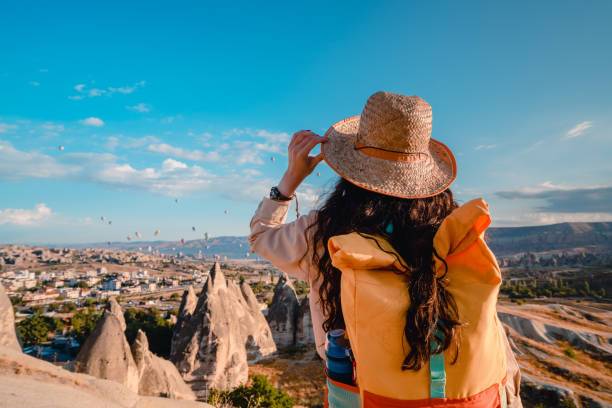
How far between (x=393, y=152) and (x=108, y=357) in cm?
884

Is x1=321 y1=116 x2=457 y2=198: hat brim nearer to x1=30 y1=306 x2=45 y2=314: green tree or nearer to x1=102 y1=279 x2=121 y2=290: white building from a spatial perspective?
x1=30 y1=306 x2=45 y2=314: green tree

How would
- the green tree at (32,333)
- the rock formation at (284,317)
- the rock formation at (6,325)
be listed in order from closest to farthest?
the rock formation at (6,325), the rock formation at (284,317), the green tree at (32,333)

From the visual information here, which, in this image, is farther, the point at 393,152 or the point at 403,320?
the point at 393,152

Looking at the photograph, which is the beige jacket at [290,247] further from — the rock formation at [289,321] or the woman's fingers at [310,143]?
the rock formation at [289,321]

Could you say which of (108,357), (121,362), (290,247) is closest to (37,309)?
(108,357)

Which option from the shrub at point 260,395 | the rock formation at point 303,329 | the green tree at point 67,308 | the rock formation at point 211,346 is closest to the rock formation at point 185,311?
the rock formation at point 211,346

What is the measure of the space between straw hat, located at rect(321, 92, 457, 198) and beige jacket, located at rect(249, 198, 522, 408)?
0.29m

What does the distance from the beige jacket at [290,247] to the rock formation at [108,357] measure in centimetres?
808

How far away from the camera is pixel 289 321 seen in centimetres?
1773

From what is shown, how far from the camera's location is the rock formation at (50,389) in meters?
2.15

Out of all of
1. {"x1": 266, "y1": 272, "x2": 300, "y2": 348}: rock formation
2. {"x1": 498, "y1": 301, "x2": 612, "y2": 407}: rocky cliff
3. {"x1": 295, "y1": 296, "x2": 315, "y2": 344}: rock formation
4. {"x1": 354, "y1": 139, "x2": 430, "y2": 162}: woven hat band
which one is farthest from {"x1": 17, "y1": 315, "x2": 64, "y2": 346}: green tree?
{"x1": 354, "y1": 139, "x2": 430, "y2": 162}: woven hat band

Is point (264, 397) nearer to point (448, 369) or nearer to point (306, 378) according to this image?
point (306, 378)

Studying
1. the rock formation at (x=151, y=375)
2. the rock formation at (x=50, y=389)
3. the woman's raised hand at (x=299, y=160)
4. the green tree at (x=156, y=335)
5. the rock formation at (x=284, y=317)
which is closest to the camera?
the woman's raised hand at (x=299, y=160)

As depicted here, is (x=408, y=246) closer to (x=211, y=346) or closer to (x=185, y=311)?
(x=211, y=346)
